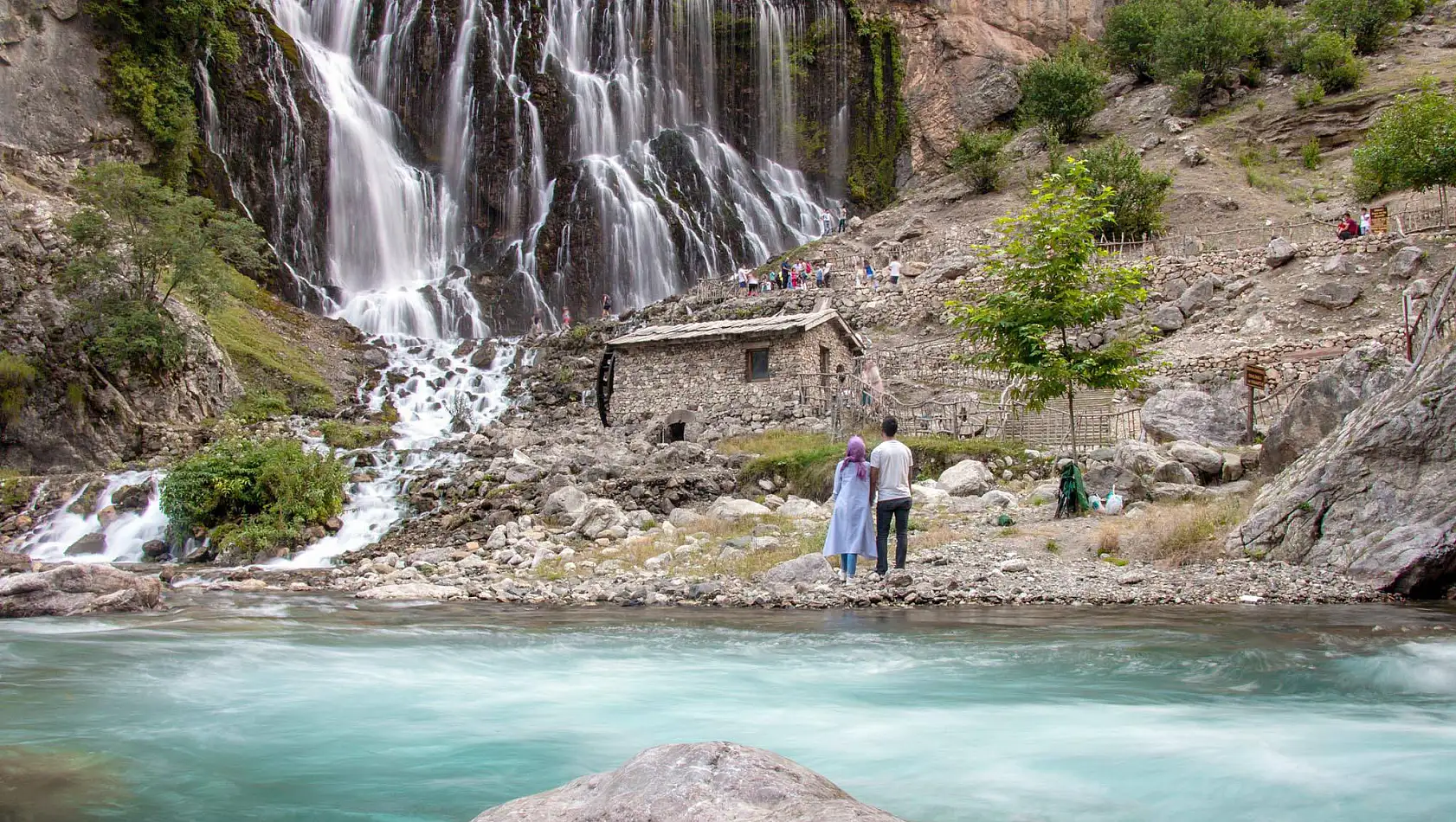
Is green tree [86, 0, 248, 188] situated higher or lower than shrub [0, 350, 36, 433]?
higher

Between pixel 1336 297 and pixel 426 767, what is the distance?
91.9 feet

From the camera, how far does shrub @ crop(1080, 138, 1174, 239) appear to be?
35.4 meters

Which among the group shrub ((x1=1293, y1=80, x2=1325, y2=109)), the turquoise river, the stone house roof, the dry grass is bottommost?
the turquoise river

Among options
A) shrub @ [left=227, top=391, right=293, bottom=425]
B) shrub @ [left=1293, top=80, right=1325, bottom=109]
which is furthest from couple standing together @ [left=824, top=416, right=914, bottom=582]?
shrub @ [left=1293, top=80, right=1325, bottom=109]

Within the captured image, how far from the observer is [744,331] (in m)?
26.4

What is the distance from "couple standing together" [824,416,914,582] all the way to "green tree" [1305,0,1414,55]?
151ft

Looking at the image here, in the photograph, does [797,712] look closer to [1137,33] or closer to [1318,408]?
[1318,408]

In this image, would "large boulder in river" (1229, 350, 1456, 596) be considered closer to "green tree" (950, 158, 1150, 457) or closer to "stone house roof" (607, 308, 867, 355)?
"green tree" (950, 158, 1150, 457)

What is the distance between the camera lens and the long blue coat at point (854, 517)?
1055 cm

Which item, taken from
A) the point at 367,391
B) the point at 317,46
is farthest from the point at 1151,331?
the point at 317,46

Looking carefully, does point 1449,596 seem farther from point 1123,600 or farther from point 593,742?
point 593,742

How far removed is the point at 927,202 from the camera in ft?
149

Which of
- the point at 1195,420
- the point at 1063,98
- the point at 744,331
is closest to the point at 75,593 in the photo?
the point at 744,331

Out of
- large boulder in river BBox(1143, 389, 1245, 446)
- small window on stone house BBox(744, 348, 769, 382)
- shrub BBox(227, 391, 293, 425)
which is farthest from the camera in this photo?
shrub BBox(227, 391, 293, 425)
